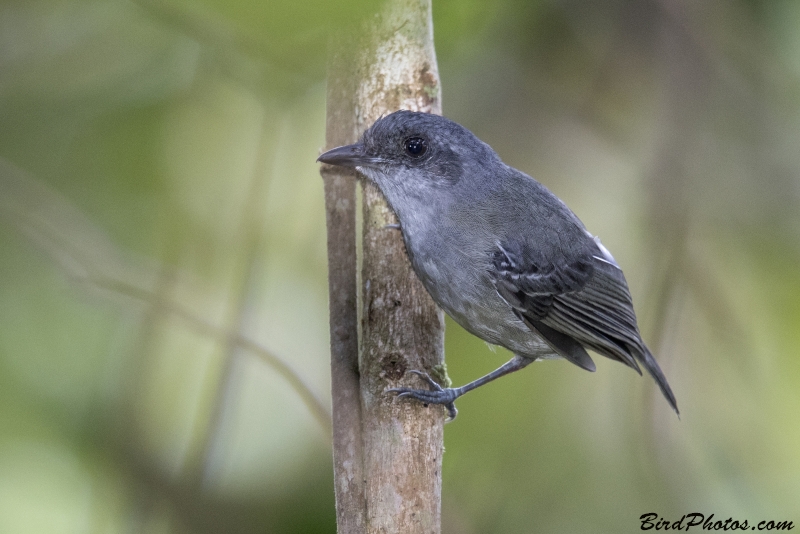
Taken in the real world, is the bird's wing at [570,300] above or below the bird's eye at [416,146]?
below

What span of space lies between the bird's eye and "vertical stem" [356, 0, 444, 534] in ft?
0.50

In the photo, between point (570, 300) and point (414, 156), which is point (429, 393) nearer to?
point (570, 300)

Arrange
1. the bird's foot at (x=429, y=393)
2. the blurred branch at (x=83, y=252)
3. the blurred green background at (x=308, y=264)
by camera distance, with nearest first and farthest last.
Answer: the blurred branch at (x=83, y=252), the blurred green background at (x=308, y=264), the bird's foot at (x=429, y=393)

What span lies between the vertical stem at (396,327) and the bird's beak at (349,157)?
172 millimetres

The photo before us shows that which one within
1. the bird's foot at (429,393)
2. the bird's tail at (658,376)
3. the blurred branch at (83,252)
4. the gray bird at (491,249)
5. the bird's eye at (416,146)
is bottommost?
the bird's foot at (429,393)

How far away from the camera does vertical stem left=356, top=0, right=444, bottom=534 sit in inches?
94.2

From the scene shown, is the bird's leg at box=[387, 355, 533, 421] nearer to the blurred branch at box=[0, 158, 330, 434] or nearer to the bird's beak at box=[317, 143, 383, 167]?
the blurred branch at box=[0, 158, 330, 434]

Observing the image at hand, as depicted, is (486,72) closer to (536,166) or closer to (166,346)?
(536,166)

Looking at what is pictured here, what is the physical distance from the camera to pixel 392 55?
2951mm

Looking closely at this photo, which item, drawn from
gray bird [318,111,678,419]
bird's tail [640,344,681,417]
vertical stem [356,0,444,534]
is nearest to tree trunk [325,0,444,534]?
vertical stem [356,0,444,534]

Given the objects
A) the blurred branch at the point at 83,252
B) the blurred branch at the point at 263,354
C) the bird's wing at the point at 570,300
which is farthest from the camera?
the bird's wing at the point at 570,300

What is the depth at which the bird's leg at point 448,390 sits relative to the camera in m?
2.58

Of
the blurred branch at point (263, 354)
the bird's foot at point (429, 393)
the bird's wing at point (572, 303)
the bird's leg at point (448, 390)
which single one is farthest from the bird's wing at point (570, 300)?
the blurred branch at point (263, 354)

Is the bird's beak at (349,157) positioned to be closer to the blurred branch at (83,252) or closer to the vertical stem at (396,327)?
the vertical stem at (396,327)
